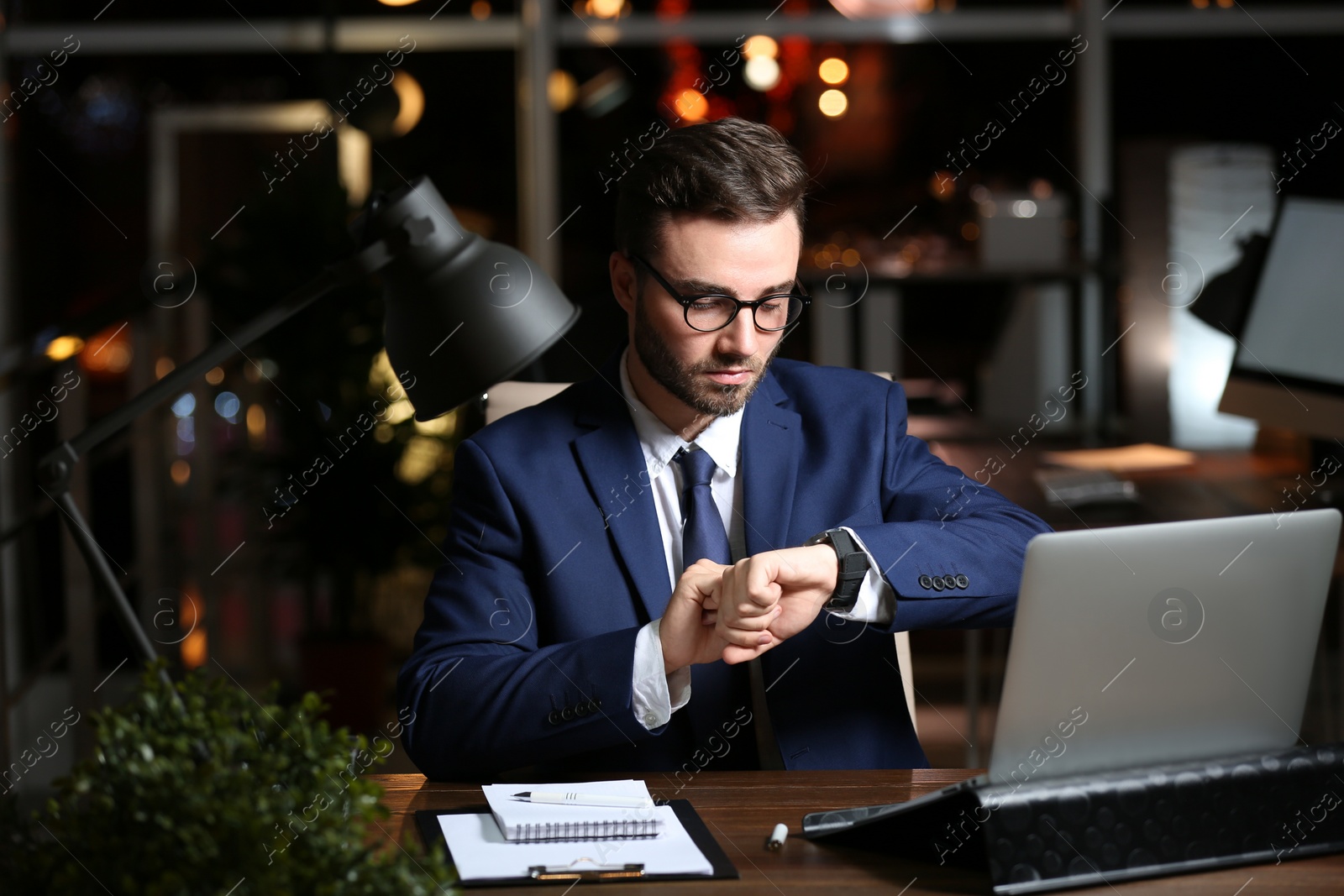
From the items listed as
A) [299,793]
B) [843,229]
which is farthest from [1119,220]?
[299,793]

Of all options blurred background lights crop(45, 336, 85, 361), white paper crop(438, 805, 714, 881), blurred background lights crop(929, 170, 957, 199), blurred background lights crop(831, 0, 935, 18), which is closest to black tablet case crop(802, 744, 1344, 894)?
white paper crop(438, 805, 714, 881)

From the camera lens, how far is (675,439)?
1.59m

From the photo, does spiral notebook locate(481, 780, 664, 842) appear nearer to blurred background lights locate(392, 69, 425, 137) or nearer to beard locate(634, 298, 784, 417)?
beard locate(634, 298, 784, 417)

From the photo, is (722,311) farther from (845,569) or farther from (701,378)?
(845,569)

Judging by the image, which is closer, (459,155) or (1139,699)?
(1139,699)

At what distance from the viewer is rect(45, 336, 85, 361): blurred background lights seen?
7.02ft

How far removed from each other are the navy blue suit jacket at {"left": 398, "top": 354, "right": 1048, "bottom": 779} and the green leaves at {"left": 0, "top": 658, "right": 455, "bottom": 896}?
0.49 metres

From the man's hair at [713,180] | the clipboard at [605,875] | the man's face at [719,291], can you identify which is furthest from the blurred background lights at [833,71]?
the clipboard at [605,875]

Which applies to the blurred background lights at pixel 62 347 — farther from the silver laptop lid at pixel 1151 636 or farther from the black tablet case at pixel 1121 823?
the silver laptop lid at pixel 1151 636

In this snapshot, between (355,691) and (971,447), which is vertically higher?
(355,691)

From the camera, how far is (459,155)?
14.7 feet

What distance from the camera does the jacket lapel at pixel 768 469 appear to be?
154cm

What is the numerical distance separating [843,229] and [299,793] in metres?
3.92

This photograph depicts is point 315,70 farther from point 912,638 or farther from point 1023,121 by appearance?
point 912,638
